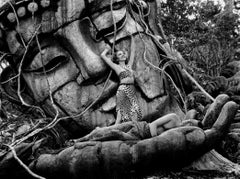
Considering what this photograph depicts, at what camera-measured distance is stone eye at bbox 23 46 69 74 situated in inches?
229

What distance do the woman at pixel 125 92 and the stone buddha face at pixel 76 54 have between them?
18 centimetres

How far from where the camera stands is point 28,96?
6188 millimetres

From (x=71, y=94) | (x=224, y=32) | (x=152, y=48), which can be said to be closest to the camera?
(x=71, y=94)

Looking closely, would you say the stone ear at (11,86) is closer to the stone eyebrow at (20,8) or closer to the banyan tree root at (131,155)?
the stone eyebrow at (20,8)

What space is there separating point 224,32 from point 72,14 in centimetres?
479

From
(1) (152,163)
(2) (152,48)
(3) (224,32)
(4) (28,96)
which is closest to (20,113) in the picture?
(4) (28,96)

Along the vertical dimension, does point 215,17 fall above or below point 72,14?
below

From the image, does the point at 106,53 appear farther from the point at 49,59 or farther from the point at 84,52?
the point at 49,59

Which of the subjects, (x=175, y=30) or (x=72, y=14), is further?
(x=175, y=30)

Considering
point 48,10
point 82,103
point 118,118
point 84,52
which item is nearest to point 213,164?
point 118,118

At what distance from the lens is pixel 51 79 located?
580 centimetres

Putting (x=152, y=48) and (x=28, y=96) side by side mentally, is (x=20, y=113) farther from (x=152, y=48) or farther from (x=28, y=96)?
(x=152, y=48)

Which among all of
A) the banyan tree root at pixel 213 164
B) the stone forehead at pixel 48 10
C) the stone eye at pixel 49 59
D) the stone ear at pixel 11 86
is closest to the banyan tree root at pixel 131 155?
the banyan tree root at pixel 213 164

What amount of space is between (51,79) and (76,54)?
1.76 feet
